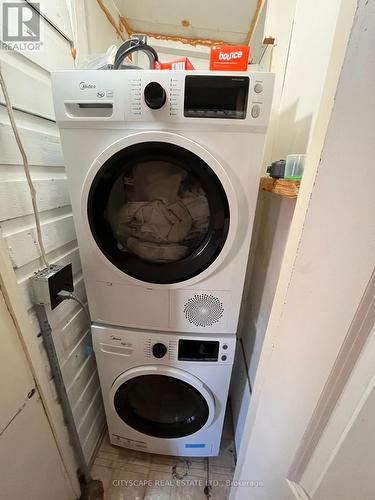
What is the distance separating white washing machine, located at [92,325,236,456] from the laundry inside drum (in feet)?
1.22

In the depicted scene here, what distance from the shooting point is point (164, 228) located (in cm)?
81

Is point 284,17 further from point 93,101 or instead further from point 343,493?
point 343,493

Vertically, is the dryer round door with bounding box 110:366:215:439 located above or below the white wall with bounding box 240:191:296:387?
below

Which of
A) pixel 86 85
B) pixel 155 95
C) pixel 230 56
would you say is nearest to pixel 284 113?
pixel 230 56

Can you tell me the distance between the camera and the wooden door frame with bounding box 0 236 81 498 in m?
0.56

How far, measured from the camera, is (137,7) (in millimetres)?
1153

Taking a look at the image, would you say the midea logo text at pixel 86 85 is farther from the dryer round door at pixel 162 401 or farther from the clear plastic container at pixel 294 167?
the dryer round door at pixel 162 401

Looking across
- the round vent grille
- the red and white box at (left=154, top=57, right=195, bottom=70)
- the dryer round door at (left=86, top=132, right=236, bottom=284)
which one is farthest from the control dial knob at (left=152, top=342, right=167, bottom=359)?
the red and white box at (left=154, top=57, right=195, bottom=70)

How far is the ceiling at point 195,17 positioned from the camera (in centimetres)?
108

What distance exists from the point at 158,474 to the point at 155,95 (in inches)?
65.6

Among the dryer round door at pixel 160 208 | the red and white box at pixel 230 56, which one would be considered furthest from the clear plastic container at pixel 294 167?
the red and white box at pixel 230 56

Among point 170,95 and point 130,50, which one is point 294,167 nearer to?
point 170,95

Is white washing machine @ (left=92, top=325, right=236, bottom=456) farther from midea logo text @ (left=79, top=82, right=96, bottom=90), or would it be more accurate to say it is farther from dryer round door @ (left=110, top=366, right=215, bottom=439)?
midea logo text @ (left=79, top=82, right=96, bottom=90)

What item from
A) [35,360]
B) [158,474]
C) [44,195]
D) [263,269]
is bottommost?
[158,474]
